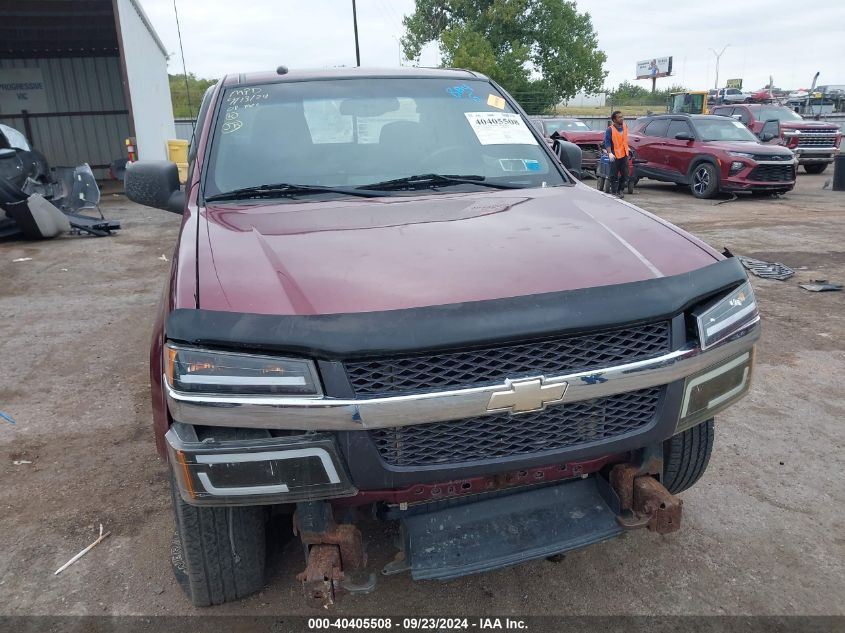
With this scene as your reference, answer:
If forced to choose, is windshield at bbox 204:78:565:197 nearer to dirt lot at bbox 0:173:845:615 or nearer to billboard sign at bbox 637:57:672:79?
dirt lot at bbox 0:173:845:615

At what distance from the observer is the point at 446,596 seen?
237 cm

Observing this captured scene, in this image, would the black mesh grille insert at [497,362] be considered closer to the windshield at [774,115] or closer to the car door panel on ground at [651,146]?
the car door panel on ground at [651,146]

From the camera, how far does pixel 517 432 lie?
1.84 metres

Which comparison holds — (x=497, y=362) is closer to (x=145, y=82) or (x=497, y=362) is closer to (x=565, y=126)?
(x=145, y=82)

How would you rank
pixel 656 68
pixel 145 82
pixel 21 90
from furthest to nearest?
1. pixel 656 68
2. pixel 21 90
3. pixel 145 82

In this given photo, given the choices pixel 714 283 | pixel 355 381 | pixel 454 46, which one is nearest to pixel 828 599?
pixel 714 283

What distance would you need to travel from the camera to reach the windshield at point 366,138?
9.29 ft

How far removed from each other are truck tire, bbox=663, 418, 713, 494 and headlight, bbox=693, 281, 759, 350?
477 millimetres

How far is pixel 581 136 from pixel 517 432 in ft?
51.0

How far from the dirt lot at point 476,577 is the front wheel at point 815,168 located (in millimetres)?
15290

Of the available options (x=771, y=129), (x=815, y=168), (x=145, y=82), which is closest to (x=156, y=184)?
(x=145, y=82)

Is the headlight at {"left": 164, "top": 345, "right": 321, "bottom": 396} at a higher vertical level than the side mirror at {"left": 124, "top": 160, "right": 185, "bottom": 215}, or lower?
lower

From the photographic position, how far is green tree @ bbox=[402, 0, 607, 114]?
45.2 meters

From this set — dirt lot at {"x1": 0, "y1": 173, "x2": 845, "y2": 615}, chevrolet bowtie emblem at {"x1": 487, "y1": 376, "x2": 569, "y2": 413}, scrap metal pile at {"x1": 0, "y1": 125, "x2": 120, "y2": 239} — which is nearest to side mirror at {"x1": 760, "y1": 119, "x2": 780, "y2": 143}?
dirt lot at {"x1": 0, "y1": 173, "x2": 845, "y2": 615}
